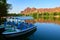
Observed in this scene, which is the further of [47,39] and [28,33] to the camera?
[28,33]

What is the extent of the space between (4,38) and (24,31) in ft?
13.6

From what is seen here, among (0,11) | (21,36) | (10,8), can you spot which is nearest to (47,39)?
(21,36)

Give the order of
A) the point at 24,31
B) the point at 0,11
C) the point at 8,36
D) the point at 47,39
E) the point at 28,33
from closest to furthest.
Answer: the point at 8,36 < the point at 47,39 < the point at 24,31 < the point at 28,33 < the point at 0,11

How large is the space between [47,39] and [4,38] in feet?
19.2

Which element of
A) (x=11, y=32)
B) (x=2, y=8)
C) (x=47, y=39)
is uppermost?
(x=2, y=8)

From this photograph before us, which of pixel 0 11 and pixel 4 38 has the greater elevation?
pixel 0 11

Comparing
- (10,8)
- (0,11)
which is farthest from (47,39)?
(10,8)

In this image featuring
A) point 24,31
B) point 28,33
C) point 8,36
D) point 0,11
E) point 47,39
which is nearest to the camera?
point 8,36

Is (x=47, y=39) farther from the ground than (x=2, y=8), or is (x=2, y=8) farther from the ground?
(x=2, y=8)

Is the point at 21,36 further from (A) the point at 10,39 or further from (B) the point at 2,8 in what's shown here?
(B) the point at 2,8

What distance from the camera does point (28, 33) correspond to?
24953 millimetres

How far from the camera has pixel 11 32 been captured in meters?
20.0

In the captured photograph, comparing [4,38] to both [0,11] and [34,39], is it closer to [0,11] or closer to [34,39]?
[34,39]

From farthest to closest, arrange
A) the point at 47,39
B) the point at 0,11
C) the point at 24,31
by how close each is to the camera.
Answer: the point at 0,11 → the point at 24,31 → the point at 47,39
